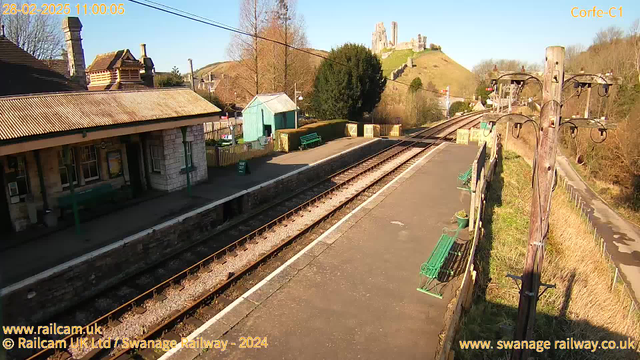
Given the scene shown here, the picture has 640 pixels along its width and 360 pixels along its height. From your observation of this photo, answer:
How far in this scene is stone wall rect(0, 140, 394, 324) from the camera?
792 centimetres

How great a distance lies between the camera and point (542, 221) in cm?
528

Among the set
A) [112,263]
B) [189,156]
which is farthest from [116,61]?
[112,263]

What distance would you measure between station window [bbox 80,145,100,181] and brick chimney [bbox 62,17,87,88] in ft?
23.6

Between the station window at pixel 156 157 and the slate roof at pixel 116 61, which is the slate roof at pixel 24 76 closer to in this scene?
the slate roof at pixel 116 61

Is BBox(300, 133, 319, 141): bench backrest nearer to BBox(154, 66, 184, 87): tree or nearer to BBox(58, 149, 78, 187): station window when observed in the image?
BBox(58, 149, 78, 187): station window

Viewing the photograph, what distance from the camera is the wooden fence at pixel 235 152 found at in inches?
742

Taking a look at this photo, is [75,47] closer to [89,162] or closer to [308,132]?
[89,162]

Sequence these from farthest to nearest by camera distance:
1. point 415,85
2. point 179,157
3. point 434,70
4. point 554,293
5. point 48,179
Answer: point 434,70
point 415,85
point 179,157
point 48,179
point 554,293

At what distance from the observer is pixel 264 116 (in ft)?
84.5

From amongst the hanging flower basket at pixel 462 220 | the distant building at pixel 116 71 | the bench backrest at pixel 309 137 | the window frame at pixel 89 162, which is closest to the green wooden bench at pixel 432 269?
the hanging flower basket at pixel 462 220

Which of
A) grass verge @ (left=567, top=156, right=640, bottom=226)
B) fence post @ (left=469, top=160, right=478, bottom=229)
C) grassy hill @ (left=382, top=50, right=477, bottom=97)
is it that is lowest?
grass verge @ (left=567, top=156, right=640, bottom=226)

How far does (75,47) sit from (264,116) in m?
11.2

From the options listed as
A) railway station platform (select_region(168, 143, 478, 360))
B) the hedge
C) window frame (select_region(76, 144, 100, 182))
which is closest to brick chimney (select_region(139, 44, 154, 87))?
the hedge

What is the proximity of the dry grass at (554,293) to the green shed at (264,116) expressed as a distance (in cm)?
1495
